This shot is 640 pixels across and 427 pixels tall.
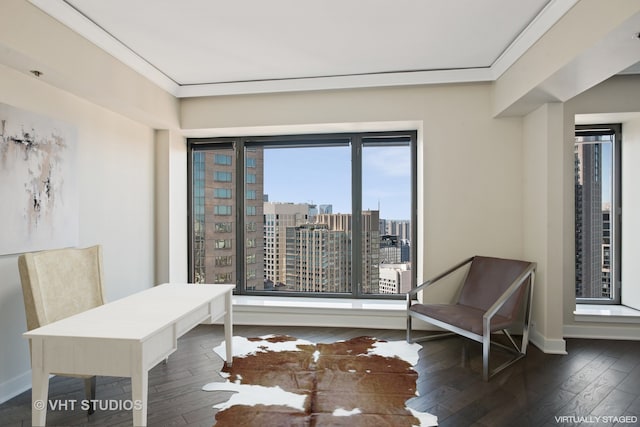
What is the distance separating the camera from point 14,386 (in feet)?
7.70

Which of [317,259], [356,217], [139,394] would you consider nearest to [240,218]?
[317,259]

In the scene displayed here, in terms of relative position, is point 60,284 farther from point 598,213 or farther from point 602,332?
point 598,213

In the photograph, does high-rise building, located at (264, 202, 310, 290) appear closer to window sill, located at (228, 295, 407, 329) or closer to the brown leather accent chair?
window sill, located at (228, 295, 407, 329)

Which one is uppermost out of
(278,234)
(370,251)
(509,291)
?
(278,234)

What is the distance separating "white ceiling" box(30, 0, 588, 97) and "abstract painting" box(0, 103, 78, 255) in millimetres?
756

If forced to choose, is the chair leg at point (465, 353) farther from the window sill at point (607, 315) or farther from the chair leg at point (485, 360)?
the window sill at point (607, 315)

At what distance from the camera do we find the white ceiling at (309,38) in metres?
2.31

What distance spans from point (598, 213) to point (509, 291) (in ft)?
6.33

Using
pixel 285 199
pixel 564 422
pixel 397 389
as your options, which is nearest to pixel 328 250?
pixel 285 199

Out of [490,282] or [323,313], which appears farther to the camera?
[323,313]

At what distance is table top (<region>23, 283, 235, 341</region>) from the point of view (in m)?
1.54

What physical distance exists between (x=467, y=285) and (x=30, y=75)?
395 centimetres

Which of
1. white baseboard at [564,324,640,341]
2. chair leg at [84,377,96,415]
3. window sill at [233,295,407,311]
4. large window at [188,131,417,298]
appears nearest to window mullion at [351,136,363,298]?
large window at [188,131,417,298]

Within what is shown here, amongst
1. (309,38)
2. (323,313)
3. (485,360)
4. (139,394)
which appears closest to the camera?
(139,394)
